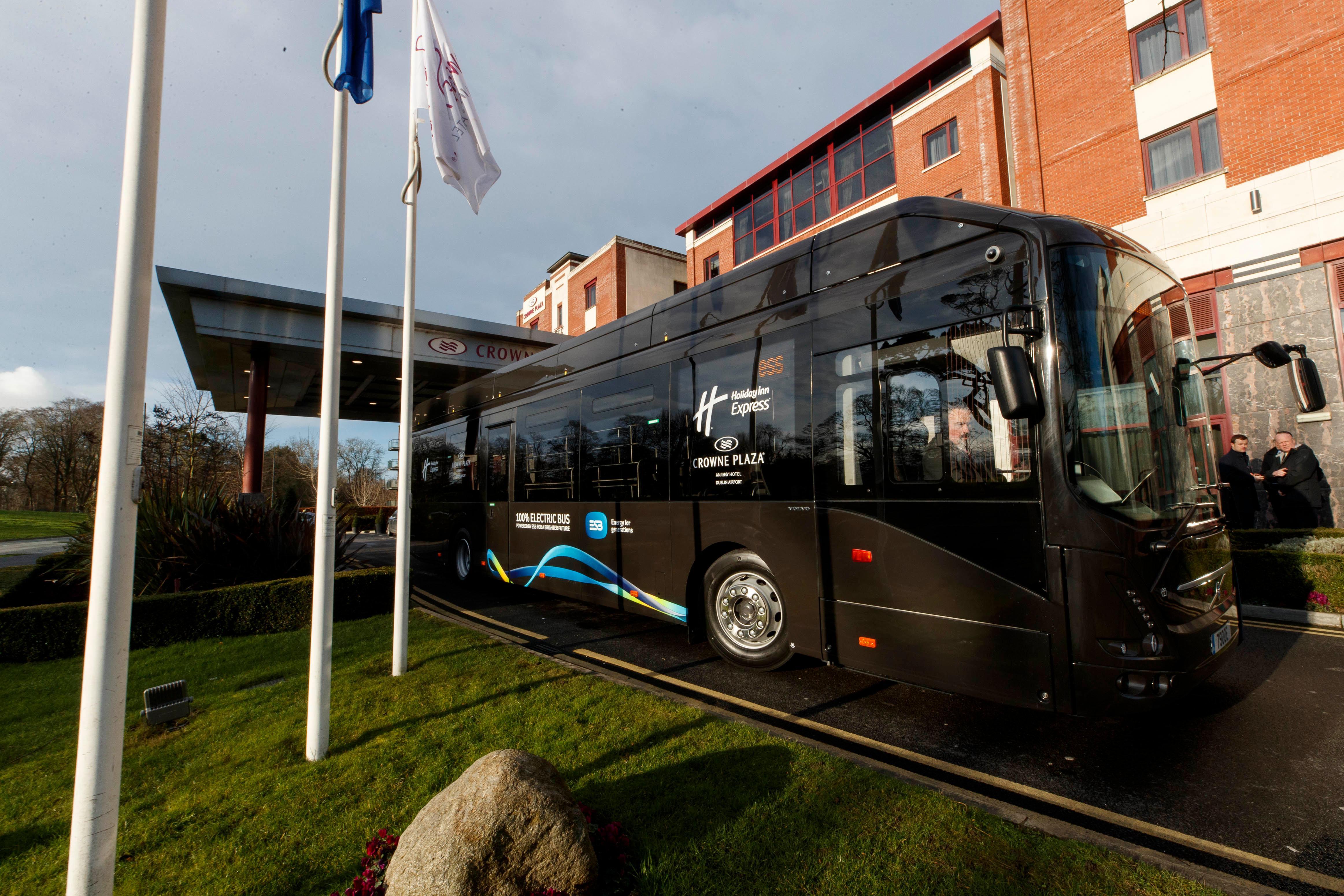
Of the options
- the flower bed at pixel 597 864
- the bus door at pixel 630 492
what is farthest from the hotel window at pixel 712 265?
the flower bed at pixel 597 864

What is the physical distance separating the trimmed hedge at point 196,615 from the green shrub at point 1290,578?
11.1 m

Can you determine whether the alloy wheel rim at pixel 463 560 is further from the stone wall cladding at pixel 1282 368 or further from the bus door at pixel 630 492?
the stone wall cladding at pixel 1282 368

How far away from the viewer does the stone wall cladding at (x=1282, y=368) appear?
11.3 metres

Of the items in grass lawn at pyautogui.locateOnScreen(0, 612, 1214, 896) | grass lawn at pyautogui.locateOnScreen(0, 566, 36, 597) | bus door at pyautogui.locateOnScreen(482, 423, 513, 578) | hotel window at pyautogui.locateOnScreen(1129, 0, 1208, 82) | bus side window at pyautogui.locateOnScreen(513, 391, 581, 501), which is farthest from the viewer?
hotel window at pyautogui.locateOnScreen(1129, 0, 1208, 82)

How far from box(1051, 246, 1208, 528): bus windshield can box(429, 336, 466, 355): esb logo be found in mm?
18299

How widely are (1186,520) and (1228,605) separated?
1.37 metres

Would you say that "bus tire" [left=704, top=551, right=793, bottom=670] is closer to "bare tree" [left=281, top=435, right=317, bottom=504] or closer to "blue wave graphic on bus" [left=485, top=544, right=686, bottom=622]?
"blue wave graphic on bus" [left=485, top=544, right=686, bottom=622]

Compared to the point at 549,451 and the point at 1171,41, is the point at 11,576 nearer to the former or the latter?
the point at 549,451

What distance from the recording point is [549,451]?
330 inches

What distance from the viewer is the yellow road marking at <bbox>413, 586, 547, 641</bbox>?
7.45 meters

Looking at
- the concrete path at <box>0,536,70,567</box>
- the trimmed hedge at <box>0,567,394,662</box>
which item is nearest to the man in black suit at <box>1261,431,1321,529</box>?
the trimmed hedge at <box>0,567,394,662</box>

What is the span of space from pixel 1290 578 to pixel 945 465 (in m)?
6.84

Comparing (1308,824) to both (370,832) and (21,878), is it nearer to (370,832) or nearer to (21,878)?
(370,832)

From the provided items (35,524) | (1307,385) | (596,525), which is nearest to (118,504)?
(596,525)
